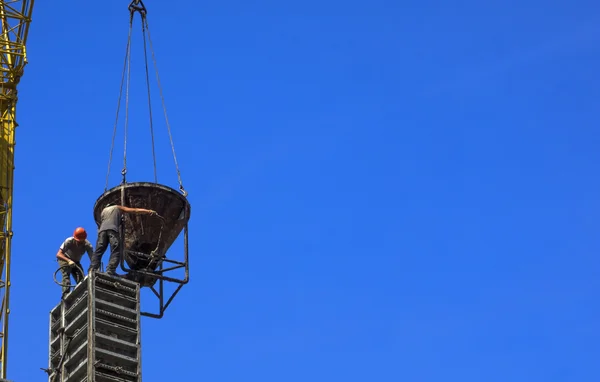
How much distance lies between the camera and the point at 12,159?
56.1 meters

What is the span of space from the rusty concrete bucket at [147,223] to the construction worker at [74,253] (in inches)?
23.5

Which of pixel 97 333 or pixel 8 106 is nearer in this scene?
pixel 97 333

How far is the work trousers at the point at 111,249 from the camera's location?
115 ft

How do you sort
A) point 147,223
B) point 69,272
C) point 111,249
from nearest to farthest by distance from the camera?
point 111,249, point 69,272, point 147,223

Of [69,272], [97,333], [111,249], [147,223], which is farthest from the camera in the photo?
[147,223]

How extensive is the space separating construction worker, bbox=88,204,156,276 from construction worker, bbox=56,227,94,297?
0.71m

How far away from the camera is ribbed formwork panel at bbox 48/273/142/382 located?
107 feet

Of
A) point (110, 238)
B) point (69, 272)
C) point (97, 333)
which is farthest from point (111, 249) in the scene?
point (97, 333)

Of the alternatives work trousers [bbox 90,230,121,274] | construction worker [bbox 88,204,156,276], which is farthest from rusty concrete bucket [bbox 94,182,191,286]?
work trousers [bbox 90,230,121,274]

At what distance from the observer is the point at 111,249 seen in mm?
35188

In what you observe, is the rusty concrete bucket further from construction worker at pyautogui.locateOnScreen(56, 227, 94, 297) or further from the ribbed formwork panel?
the ribbed formwork panel

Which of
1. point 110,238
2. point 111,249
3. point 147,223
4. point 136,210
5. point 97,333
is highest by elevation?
point 136,210

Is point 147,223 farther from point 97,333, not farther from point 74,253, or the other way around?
point 97,333

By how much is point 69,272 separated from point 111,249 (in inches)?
51.9
